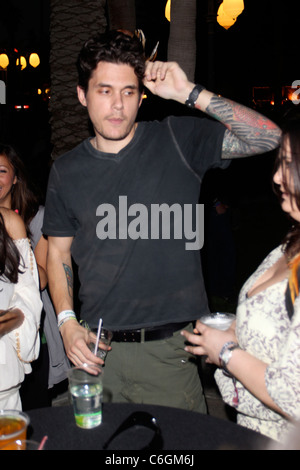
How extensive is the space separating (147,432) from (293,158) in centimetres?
122

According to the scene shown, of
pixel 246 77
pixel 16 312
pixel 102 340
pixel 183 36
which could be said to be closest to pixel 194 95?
pixel 102 340

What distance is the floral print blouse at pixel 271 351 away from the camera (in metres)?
1.74

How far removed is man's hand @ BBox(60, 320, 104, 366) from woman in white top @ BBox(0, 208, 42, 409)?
1.22 ft

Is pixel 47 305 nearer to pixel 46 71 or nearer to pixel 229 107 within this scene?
pixel 229 107

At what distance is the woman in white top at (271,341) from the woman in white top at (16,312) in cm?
117

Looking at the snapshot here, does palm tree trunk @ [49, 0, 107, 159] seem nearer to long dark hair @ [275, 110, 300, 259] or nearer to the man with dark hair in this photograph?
the man with dark hair

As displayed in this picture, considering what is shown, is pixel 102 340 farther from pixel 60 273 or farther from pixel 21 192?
pixel 21 192

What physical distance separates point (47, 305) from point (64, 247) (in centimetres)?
115

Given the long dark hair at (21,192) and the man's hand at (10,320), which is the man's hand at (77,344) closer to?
the man's hand at (10,320)

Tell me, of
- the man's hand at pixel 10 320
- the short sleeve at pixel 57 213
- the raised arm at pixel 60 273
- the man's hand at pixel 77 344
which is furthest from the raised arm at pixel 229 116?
the man's hand at pixel 10 320

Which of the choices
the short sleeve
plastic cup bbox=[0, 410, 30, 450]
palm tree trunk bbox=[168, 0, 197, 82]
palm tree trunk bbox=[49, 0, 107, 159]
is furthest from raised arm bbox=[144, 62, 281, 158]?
palm tree trunk bbox=[49, 0, 107, 159]

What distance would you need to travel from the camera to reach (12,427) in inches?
67.3
